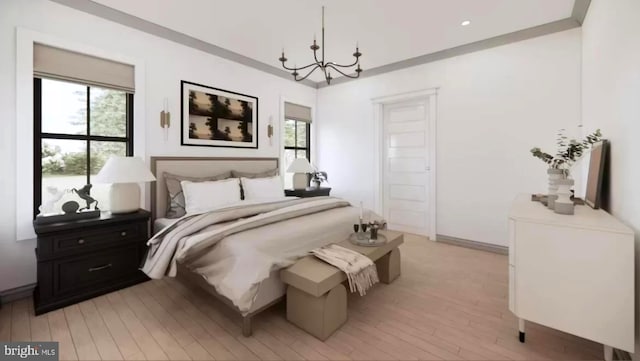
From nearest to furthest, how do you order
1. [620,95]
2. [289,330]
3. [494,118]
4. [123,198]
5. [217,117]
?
[620,95] < [289,330] < [123,198] < [494,118] < [217,117]

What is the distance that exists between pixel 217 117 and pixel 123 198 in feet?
5.48

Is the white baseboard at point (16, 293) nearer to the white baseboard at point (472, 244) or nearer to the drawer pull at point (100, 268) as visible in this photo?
the drawer pull at point (100, 268)

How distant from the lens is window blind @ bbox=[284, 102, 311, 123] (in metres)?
4.92

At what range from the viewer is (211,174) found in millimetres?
3703

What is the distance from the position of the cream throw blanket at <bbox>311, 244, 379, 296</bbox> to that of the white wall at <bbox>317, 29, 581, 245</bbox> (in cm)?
236

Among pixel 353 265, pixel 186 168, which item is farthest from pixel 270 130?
pixel 353 265

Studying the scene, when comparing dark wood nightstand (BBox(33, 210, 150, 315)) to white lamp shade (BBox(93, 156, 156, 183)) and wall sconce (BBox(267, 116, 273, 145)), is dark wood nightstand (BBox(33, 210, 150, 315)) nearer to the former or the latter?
white lamp shade (BBox(93, 156, 156, 183))

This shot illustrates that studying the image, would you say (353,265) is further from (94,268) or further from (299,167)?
(299,167)

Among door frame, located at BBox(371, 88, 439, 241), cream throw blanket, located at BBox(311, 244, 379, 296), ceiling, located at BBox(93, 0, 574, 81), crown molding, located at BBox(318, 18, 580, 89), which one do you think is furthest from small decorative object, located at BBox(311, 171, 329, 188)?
cream throw blanket, located at BBox(311, 244, 379, 296)

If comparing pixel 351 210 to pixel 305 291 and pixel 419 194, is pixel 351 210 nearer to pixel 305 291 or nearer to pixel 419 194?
pixel 305 291

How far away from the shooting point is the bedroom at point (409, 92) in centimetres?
185

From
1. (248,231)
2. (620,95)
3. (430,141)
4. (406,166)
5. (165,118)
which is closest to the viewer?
(620,95)

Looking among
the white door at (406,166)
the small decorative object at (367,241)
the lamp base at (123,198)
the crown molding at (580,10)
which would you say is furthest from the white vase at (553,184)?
the lamp base at (123,198)

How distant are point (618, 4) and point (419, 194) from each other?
2969 millimetres
